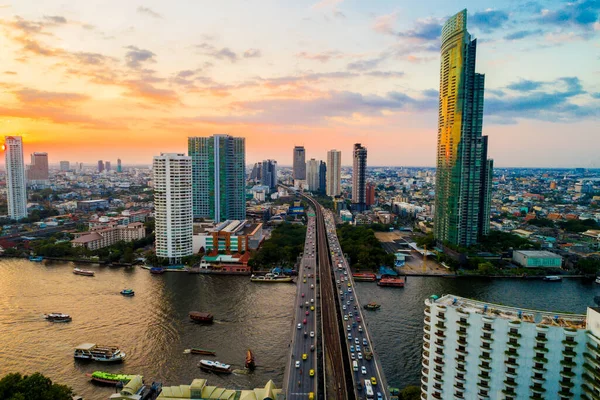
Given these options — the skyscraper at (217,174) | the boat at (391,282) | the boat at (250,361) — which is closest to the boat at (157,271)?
the boat at (391,282)

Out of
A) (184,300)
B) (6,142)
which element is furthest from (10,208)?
(184,300)

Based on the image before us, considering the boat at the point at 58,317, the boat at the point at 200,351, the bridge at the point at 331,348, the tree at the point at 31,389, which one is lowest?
A: the boat at the point at 200,351

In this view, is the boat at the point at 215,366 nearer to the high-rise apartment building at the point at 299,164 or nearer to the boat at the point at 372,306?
the boat at the point at 372,306

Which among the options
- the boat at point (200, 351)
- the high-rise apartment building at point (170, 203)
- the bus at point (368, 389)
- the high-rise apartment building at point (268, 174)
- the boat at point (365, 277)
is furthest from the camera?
the high-rise apartment building at point (268, 174)

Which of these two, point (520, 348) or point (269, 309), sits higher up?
point (520, 348)

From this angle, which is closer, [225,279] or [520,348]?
[520,348]

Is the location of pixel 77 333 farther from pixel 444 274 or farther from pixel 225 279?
pixel 444 274

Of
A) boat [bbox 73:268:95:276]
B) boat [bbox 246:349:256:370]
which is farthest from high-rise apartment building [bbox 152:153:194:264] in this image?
boat [bbox 246:349:256:370]
